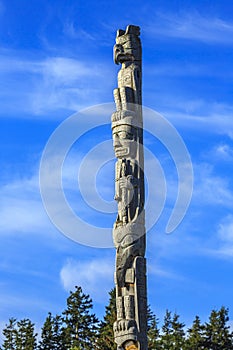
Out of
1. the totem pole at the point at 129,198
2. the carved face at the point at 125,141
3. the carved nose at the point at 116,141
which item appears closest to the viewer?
the totem pole at the point at 129,198

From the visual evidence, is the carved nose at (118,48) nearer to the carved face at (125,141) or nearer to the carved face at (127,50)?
the carved face at (127,50)

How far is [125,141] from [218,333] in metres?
21.0

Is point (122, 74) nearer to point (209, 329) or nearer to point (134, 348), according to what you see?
point (134, 348)

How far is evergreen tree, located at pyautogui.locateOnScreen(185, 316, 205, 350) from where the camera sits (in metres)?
39.1

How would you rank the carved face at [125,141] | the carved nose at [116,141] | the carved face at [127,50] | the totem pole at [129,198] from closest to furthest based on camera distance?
the totem pole at [129,198]
the carved face at [125,141]
the carved nose at [116,141]
the carved face at [127,50]

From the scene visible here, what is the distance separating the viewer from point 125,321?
19016 millimetres

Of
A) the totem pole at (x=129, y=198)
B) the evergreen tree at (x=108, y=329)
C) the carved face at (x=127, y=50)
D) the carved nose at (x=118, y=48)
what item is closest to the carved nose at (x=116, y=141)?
the totem pole at (x=129, y=198)

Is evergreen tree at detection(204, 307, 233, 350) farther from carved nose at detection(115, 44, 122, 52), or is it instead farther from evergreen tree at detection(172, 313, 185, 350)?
carved nose at detection(115, 44, 122, 52)

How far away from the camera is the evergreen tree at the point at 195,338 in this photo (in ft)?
128

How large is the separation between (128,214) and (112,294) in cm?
2033

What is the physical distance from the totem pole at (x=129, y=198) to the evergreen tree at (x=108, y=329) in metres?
18.0

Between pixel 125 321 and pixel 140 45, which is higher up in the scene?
pixel 140 45

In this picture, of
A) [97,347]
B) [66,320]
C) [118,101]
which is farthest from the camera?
[66,320]

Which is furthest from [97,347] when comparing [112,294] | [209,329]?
[209,329]
